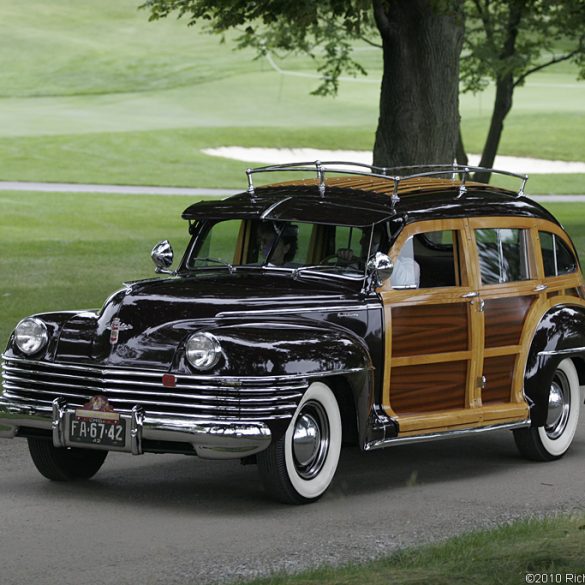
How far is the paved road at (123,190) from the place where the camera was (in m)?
38.7

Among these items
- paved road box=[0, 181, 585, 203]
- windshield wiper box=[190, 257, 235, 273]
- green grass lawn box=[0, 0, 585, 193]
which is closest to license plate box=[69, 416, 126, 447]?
windshield wiper box=[190, 257, 235, 273]

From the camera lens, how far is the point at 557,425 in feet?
30.9

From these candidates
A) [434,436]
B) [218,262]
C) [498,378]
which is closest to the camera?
[434,436]

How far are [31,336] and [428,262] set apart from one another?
2448 millimetres

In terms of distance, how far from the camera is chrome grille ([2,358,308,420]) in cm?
730

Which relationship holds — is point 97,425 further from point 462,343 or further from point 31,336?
point 462,343

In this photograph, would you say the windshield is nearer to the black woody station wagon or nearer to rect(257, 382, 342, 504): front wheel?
the black woody station wagon

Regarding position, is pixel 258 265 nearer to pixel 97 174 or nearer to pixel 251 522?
pixel 251 522

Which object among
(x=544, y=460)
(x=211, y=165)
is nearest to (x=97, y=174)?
(x=211, y=165)

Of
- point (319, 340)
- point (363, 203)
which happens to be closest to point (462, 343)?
point (363, 203)

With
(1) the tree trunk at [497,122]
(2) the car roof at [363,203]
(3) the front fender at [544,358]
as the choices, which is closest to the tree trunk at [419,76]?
(2) the car roof at [363,203]

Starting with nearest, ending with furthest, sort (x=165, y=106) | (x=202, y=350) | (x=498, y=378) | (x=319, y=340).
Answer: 1. (x=202, y=350)
2. (x=319, y=340)
3. (x=498, y=378)
4. (x=165, y=106)

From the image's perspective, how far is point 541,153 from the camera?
52.1 m

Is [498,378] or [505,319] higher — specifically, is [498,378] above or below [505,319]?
below
